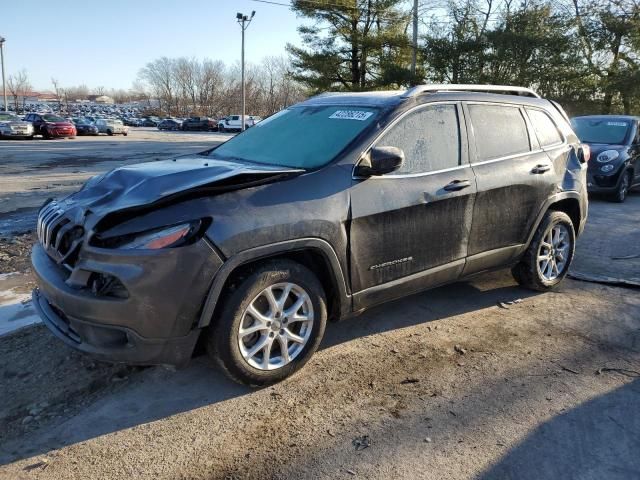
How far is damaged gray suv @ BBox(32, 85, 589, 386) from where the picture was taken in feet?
8.89

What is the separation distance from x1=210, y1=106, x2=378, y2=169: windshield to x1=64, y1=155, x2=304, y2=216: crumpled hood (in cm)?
24

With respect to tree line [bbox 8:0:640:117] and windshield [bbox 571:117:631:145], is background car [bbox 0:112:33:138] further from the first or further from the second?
windshield [bbox 571:117:631:145]

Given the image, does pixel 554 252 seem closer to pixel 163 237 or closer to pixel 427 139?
pixel 427 139

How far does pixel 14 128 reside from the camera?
2878 cm

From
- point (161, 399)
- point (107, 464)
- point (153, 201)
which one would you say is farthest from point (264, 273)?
point (107, 464)

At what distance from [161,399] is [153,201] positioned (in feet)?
3.90

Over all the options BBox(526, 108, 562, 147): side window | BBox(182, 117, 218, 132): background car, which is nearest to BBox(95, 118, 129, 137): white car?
BBox(182, 117, 218, 132): background car

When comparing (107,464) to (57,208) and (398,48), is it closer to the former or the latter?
(57,208)

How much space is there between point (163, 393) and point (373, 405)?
4.15ft

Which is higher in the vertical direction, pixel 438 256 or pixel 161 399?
pixel 438 256

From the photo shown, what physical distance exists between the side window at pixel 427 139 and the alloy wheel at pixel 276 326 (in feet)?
3.82

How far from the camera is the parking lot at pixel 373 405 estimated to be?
2520 millimetres

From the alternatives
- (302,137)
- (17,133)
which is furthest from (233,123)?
(302,137)

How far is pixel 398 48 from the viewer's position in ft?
94.4
